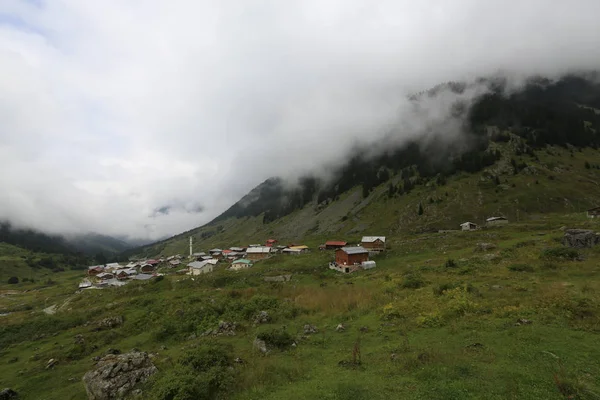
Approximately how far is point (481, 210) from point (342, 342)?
390ft

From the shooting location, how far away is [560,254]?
37344 millimetres

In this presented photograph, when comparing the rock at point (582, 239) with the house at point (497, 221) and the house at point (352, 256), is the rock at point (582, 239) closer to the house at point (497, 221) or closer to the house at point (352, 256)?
the house at point (352, 256)

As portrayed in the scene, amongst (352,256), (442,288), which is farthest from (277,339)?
(352,256)

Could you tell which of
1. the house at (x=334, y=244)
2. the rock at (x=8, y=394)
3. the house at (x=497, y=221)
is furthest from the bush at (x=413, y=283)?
the house at (x=497, y=221)

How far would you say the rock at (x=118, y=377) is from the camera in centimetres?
1753

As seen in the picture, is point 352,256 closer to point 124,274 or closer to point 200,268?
point 200,268

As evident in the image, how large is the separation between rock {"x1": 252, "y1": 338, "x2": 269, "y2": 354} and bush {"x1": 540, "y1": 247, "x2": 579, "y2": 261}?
122 ft

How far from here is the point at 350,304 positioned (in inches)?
1256

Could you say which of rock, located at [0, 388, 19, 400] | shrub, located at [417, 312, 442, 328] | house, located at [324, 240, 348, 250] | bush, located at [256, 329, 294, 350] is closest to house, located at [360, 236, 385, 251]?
house, located at [324, 240, 348, 250]

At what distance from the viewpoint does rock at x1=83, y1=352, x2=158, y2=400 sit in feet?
57.5

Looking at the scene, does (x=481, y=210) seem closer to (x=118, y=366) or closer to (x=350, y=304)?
(x=350, y=304)

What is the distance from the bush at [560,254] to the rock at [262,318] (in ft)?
116

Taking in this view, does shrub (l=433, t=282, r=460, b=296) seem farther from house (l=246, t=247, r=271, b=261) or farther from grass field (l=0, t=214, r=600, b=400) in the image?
house (l=246, t=247, r=271, b=261)

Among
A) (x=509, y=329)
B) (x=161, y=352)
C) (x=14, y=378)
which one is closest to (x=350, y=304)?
(x=509, y=329)
